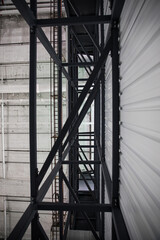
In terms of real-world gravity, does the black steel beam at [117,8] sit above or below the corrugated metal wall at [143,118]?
above

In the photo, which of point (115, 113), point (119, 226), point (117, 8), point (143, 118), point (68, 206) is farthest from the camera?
point (68, 206)

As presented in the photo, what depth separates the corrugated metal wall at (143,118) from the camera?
1144 mm

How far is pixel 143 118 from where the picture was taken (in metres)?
1.40

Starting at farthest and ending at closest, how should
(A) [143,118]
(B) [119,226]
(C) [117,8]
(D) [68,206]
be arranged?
(D) [68,206]
(C) [117,8]
(B) [119,226]
(A) [143,118]

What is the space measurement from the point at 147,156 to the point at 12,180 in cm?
1084

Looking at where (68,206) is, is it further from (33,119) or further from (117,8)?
(117,8)

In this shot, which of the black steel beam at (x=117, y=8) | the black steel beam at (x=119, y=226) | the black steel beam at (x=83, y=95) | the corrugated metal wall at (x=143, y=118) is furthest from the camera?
the black steel beam at (x=83, y=95)

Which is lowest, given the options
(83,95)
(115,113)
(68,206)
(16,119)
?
(68,206)

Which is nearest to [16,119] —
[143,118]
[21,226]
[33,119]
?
[33,119]

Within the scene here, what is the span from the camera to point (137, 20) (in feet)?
5.06

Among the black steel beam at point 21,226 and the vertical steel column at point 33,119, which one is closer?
the black steel beam at point 21,226

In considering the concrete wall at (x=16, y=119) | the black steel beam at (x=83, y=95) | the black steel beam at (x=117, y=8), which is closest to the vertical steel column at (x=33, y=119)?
the black steel beam at (x=83, y=95)

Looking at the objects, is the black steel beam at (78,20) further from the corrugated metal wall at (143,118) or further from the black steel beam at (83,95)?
the corrugated metal wall at (143,118)

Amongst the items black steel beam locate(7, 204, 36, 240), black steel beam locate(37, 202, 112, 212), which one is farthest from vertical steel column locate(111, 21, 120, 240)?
black steel beam locate(7, 204, 36, 240)
